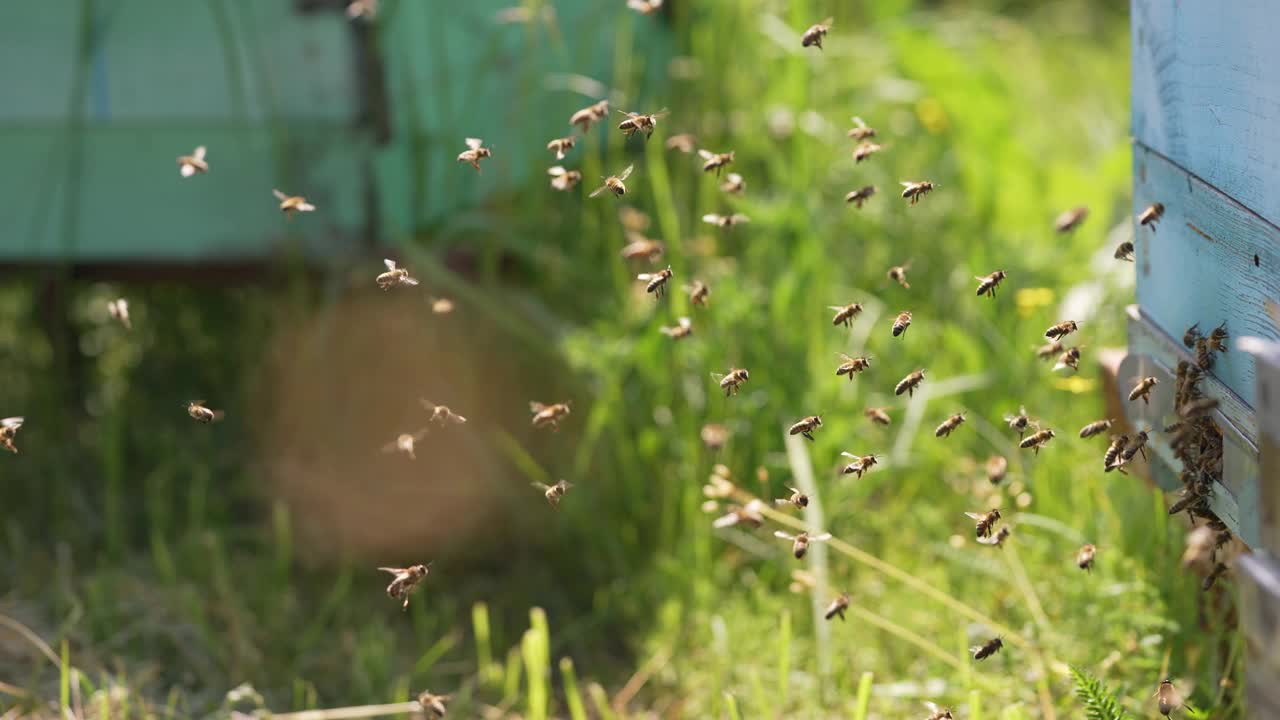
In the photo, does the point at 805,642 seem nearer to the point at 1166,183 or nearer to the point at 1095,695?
the point at 1095,695

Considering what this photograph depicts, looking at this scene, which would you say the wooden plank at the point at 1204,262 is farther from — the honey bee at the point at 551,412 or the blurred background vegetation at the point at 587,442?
the honey bee at the point at 551,412

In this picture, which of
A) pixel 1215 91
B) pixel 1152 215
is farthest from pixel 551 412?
pixel 1215 91

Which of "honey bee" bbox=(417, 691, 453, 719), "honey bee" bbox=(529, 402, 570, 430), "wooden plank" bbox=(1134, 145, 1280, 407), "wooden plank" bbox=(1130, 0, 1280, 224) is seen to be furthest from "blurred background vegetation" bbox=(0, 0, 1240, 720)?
"wooden plank" bbox=(1130, 0, 1280, 224)

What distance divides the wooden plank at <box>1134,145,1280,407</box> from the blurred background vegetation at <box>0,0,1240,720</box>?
435 mm

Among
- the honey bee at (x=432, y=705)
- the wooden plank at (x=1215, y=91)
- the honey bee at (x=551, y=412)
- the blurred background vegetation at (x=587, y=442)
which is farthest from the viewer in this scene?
the blurred background vegetation at (x=587, y=442)

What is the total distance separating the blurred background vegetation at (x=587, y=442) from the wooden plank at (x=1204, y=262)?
0.43m

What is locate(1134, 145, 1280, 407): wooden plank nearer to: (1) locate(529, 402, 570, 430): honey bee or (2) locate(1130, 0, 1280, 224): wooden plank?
(2) locate(1130, 0, 1280, 224): wooden plank

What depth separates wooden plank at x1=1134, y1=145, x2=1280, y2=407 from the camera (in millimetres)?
1682

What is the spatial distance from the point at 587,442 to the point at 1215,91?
146 cm

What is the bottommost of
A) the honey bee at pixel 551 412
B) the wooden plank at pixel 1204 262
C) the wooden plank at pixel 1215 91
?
the honey bee at pixel 551 412

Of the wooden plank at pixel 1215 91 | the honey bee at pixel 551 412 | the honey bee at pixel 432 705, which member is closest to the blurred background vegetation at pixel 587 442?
the honey bee at pixel 551 412

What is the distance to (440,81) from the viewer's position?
3111 millimetres

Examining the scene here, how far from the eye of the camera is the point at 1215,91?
70.6 inches

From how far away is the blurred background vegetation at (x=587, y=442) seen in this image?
7.98 ft
